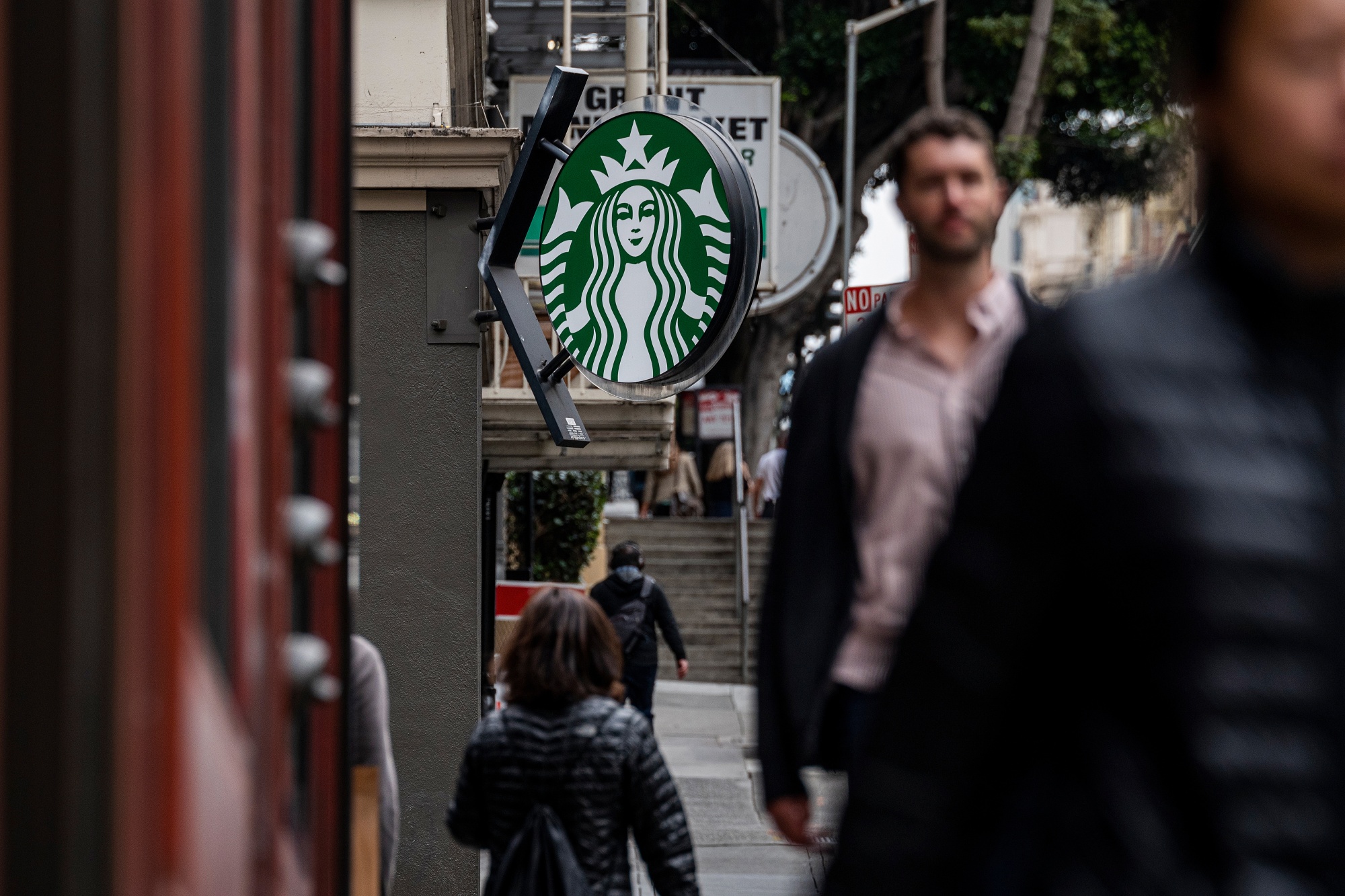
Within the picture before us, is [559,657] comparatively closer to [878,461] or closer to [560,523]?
[878,461]

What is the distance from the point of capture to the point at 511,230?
7598mm

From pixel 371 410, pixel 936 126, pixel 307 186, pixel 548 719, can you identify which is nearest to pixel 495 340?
pixel 371 410

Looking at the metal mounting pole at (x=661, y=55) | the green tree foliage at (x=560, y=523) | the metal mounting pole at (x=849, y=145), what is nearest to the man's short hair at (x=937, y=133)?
the metal mounting pole at (x=661, y=55)

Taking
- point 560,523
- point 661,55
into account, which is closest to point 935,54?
point 560,523

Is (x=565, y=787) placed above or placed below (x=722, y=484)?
above

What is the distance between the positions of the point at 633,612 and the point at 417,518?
459cm

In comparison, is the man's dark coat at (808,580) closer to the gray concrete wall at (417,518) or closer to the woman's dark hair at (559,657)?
the woman's dark hair at (559,657)

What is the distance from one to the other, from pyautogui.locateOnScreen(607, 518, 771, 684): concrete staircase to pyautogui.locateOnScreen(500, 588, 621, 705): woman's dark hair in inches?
566

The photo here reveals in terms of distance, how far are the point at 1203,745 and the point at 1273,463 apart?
0.75 ft

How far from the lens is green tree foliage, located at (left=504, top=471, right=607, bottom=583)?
17656mm

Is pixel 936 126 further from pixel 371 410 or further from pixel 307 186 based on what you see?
pixel 371 410

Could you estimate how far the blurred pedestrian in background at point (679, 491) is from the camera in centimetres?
2902

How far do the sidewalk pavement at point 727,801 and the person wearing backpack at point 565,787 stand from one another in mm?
1185

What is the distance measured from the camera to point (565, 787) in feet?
14.1
